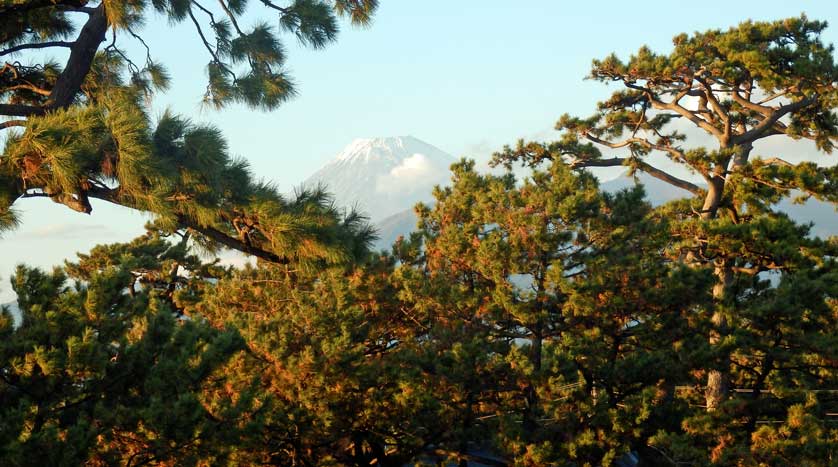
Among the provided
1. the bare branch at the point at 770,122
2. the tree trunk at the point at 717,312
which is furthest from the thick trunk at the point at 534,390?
the bare branch at the point at 770,122

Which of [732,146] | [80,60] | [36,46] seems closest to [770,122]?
[732,146]

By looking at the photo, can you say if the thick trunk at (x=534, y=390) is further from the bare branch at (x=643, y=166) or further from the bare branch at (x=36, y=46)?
the bare branch at (x=36, y=46)

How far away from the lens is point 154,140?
5895 millimetres

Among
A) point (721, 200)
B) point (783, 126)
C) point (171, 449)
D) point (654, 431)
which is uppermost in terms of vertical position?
point (783, 126)

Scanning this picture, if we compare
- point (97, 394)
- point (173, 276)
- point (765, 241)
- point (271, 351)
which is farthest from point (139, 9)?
point (173, 276)

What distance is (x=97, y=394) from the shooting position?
6.18 meters

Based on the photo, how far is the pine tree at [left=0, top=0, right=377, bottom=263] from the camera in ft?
18.5

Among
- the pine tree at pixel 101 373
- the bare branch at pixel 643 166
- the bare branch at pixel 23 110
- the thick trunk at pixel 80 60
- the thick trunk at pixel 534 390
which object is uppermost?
the bare branch at pixel 643 166

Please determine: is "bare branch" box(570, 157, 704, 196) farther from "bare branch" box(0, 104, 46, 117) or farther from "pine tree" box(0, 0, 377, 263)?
"bare branch" box(0, 104, 46, 117)

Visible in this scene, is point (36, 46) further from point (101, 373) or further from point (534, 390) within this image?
point (534, 390)

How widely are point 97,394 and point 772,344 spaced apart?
37.7 feet

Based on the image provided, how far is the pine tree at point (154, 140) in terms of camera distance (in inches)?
222

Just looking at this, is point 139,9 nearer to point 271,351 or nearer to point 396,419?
point 271,351

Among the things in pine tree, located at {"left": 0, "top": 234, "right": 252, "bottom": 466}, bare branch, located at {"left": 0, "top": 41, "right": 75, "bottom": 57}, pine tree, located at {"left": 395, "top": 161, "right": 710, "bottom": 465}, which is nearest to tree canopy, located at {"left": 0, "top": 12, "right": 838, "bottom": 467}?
pine tree, located at {"left": 395, "top": 161, "right": 710, "bottom": 465}
